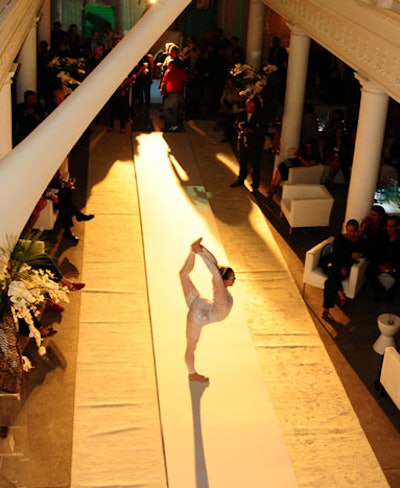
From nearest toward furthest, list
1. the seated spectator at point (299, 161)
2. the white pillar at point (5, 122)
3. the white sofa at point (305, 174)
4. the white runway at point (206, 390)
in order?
the white runway at point (206, 390), the white pillar at point (5, 122), the white sofa at point (305, 174), the seated spectator at point (299, 161)

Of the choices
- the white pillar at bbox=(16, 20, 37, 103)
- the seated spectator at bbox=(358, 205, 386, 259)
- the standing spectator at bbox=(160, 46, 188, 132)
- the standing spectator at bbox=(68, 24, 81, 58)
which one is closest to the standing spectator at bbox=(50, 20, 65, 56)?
the standing spectator at bbox=(68, 24, 81, 58)

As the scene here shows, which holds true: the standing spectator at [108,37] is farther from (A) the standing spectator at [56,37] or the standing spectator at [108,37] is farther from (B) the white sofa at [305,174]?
(B) the white sofa at [305,174]

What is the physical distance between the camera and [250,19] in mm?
18203

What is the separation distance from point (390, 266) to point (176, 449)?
12.8 feet

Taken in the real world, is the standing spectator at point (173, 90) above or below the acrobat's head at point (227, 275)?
below

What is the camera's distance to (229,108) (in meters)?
16.6

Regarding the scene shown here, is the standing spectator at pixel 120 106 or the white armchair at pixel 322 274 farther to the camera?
the standing spectator at pixel 120 106

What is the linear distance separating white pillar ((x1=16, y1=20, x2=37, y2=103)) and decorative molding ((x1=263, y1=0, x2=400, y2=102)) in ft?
14.9

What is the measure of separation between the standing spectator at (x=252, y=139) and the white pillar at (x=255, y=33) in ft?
13.3

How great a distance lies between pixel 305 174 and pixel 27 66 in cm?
481

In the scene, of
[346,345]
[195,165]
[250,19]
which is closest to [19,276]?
[346,345]

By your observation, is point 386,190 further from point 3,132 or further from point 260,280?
point 3,132

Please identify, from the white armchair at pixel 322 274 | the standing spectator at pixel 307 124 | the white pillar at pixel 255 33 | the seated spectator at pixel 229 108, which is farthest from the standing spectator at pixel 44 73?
the white armchair at pixel 322 274

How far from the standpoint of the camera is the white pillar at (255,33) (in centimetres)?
1802
